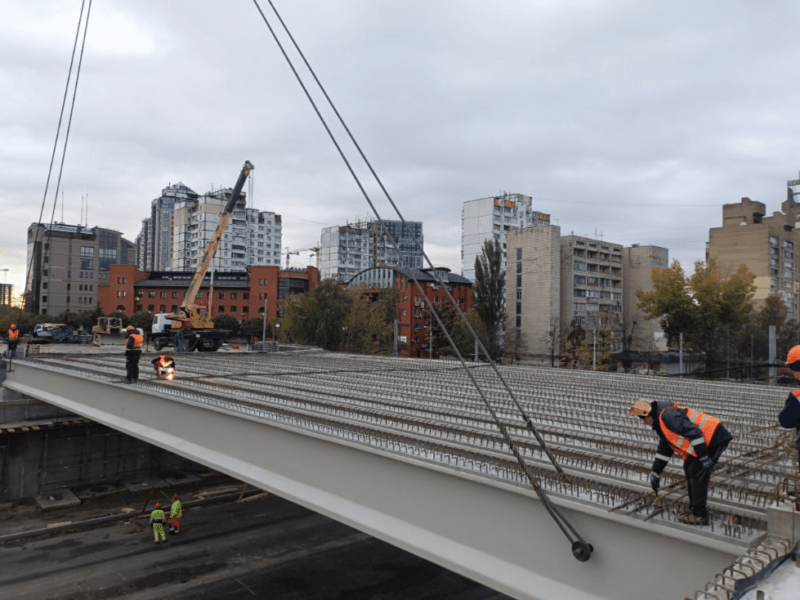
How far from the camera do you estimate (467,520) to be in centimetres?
641

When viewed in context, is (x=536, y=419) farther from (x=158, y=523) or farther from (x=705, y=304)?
(x=705, y=304)

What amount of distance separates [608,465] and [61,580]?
16.3 metres

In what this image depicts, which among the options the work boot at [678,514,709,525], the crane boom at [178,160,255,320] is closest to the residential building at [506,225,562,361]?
the crane boom at [178,160,255,320]

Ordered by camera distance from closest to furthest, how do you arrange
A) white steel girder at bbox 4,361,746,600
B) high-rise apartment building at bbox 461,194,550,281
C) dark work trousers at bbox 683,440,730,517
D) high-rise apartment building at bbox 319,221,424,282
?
dark work trousers at bbox 683,440,730,517, white steel girder at bbox 4,361,746,600, high-rise apartment building at bbox 461,194,550,281, high-rise apartment building at bbox 319,221,424,282

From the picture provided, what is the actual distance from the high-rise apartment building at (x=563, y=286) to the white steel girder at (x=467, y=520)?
45.3 m

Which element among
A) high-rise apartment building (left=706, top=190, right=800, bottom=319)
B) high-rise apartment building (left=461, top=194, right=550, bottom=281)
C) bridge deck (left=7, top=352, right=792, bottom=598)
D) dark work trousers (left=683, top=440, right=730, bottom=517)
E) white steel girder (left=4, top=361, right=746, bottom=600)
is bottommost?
white steel girder (left=4, top=361, right=746, bottom=600)

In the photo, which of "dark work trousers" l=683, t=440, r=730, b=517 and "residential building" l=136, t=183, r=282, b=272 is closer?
"dark work trousers" l=683, t=440, r=730, b=517

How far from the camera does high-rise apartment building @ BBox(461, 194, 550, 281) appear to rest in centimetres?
9881

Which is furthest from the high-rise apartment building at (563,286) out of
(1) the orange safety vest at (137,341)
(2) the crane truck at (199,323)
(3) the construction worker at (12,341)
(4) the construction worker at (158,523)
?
(1) the orange safety vest at (137,341)

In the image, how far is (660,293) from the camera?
46.1m

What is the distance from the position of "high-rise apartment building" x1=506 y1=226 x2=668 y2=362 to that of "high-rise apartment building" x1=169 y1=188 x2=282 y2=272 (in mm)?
71835

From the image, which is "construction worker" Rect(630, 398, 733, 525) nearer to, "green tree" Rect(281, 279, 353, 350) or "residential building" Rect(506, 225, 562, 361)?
"green tree" Rect(281, 279, 353, 350)

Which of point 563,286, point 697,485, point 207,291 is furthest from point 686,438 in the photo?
point 207,291

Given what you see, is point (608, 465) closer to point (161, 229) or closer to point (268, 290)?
point (268, 290)
